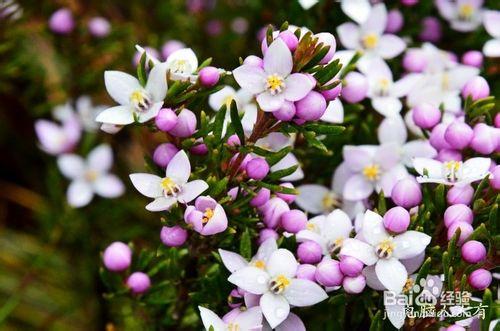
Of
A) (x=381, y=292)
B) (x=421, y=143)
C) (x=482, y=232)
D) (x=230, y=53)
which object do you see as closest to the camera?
(x=482, y=232)

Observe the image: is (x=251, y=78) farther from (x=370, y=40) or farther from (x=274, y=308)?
(x=370, y=40)

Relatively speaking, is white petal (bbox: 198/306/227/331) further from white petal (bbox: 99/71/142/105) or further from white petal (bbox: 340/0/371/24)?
white petal (bbox: 340/0/371/24)

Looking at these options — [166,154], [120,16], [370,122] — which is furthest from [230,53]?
[166,154]

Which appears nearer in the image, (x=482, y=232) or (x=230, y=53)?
(x=482, y=232)

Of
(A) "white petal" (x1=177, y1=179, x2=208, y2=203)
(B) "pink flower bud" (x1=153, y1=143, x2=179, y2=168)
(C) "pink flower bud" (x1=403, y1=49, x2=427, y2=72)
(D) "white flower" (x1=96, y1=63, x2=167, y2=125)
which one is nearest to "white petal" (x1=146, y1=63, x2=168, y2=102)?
(D) "white flower" (x1=96, y1=63, x2=167, y2=125)

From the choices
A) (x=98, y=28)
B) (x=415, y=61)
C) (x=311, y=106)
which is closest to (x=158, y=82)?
(x=311, y=106)

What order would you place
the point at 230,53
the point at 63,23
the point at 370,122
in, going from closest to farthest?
the point at 370,122 < the point at 63,23 < the point at 230,53

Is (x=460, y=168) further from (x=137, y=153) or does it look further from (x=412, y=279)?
(x=137, y=153)
